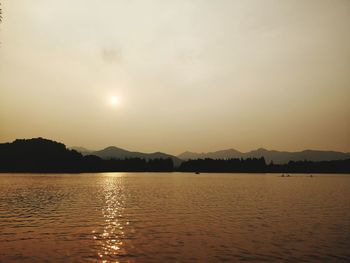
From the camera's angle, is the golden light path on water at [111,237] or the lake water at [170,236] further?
the golden light path on water at [111,237]

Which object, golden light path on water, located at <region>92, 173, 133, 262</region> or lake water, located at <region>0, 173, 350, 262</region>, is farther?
golden light path on water, located at <region>92, 173, 133, 262</region>

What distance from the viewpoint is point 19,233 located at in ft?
138

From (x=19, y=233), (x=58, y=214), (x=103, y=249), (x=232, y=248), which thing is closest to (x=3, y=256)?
(x=103, y=249)

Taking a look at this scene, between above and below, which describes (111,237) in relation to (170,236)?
above

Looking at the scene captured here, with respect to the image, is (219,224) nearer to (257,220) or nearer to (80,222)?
(257,220)

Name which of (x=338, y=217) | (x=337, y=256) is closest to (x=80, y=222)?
(x=337, y=256)

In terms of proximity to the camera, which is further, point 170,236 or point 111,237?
point 170,236

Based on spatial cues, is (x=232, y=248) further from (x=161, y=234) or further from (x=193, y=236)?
(x=161, y=234)

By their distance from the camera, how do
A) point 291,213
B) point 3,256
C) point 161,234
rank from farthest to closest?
1. point 291,213
2. point 161,234
3. point 3,256

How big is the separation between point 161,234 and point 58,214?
2489cm

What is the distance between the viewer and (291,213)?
213 ft

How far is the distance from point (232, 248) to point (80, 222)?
83.5 ft

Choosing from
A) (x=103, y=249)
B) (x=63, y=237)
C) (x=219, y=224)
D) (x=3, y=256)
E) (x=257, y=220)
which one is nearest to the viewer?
(x=3, y=256)

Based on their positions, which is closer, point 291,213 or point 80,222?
point 80,222
